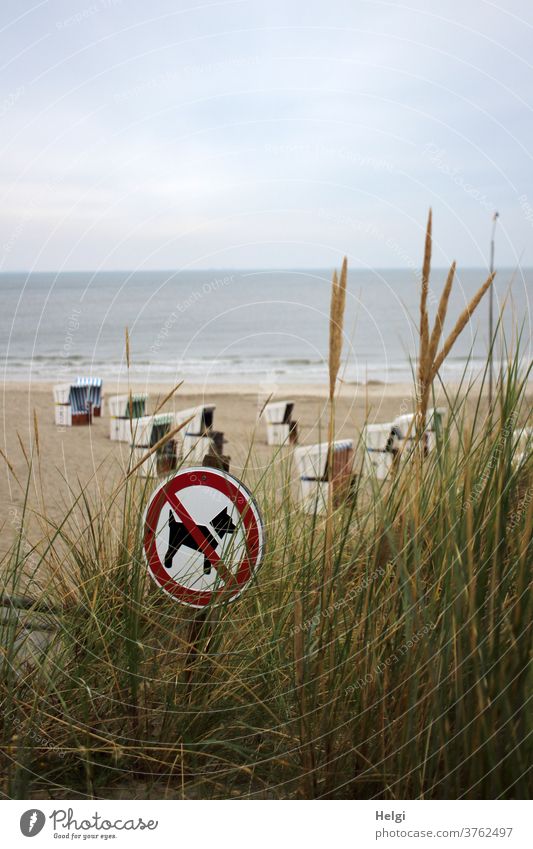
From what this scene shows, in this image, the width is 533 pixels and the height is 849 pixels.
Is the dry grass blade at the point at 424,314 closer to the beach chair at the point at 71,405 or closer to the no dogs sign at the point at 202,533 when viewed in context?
the no dogs sign at the point at 202,533

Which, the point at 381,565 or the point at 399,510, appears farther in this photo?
the point at 399,510

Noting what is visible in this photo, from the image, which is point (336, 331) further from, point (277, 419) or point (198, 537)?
point (277, 419)

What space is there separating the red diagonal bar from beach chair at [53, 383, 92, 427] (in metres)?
12.1

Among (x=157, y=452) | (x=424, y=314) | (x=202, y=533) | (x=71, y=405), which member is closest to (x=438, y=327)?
(x=424, y=314)

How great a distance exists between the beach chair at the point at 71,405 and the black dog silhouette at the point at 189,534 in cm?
1208

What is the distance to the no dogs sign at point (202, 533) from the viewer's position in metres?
2.18

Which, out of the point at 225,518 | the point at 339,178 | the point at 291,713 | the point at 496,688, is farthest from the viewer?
the point at 339,178

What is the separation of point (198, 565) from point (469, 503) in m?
0.92

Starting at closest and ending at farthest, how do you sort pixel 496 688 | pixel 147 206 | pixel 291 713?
pixel 496 688 < pixel 291 713 < pixel 147 206

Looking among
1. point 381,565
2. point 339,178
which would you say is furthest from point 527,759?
point 339,178

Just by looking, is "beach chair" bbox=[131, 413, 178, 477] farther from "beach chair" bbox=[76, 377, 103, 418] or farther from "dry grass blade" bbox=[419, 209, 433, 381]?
"beach chair" bbox=[76, 377, 103, 418]

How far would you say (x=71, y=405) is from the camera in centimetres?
1414
